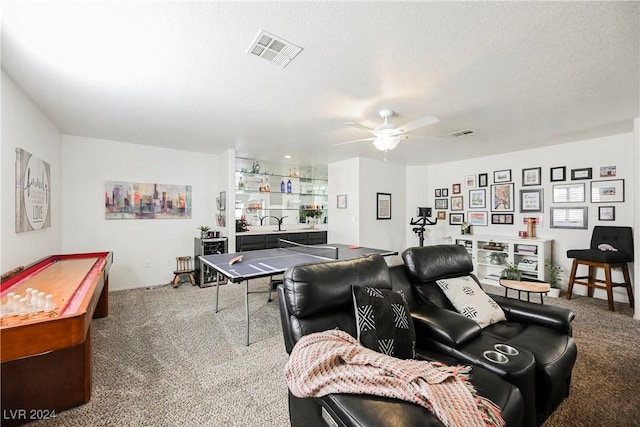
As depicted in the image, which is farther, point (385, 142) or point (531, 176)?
point (531, 176)

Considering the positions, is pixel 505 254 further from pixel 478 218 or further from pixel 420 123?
pixel 420 123

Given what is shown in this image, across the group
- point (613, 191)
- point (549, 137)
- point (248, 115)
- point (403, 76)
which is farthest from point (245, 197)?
point (613, 191)

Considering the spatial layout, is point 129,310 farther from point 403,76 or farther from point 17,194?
point 403,76

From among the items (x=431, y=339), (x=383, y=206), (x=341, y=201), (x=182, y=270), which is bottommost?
(x=182, y=270)

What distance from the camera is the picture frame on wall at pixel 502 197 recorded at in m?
5.05

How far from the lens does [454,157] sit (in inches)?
217

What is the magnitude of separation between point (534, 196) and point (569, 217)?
0.58 m

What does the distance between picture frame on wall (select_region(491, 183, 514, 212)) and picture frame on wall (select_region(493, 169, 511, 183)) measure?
0.31ft

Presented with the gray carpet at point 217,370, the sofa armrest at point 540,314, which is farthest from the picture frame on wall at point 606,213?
the sofa armrest at point 540,314

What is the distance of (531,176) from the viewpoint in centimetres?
478

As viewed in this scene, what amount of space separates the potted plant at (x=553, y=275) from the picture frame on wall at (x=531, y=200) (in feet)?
2.99

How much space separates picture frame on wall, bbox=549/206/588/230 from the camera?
14.0ft

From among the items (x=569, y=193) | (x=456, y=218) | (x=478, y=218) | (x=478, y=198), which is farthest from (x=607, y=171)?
(x=456, y=218)

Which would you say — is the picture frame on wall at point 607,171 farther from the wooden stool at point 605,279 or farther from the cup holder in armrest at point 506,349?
the cup holder in armrest at point 506,349
